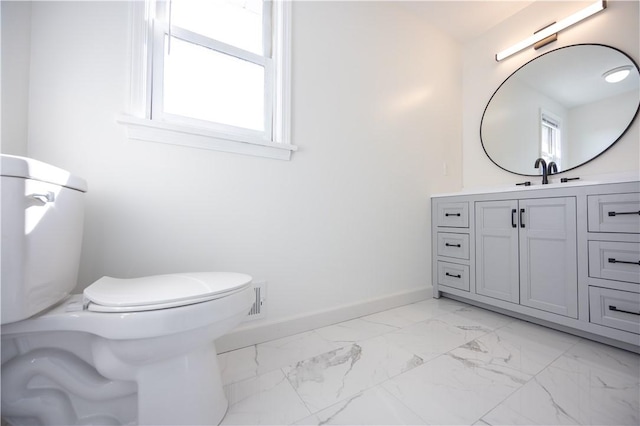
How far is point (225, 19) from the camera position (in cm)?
126

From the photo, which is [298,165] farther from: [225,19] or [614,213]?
[614,213]

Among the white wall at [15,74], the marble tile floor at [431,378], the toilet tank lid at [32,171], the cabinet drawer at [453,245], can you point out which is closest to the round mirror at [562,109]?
the cabinet drawer at [453,245]

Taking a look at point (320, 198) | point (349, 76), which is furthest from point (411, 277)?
point (349, 76)

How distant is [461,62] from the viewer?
217cm

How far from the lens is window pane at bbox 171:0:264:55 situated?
1.17m

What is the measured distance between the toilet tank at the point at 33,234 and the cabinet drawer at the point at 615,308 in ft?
6.90

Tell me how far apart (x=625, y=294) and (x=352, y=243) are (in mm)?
1249

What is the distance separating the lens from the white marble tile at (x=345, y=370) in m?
0.84

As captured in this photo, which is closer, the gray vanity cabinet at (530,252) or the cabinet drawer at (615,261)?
the cabinet drawer at (615,261)

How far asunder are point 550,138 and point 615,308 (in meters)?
1.13

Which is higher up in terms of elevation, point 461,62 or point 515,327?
point 461,62

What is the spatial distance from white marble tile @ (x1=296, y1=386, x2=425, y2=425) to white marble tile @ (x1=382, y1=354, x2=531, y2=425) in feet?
0.12

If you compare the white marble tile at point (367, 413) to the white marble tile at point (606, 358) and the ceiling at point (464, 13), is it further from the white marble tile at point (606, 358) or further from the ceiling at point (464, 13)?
the ceiling at point (464, 13)

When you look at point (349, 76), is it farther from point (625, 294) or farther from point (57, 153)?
point (625, 294)
